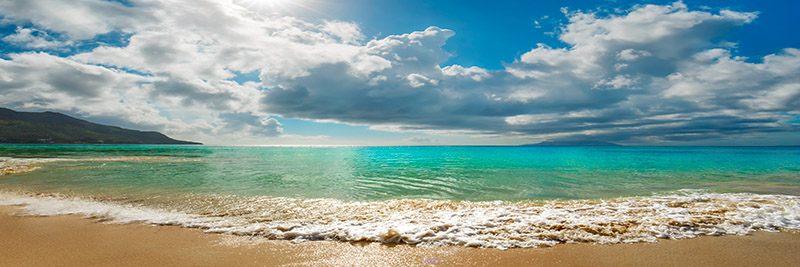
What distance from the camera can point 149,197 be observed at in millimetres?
14719

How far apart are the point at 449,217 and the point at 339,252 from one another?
4.40 metres

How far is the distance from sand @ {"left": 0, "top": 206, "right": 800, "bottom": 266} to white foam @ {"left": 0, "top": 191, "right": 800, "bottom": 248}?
46 cm

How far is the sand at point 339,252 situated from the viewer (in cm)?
653

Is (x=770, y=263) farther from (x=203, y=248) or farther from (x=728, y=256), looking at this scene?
(x=203, y=248)

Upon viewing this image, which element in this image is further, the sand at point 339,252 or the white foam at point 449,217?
the white foam at point 449,217

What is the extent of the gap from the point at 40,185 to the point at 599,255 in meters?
29.1

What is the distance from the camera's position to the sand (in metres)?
6.53

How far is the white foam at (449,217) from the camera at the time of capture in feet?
26.7

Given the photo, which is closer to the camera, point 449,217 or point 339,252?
point 339,252

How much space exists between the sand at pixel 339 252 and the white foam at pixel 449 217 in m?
0.46

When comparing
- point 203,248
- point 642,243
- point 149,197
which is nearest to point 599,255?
point 642,243

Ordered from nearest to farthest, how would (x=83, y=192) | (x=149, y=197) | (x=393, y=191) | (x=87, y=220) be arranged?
1. (x=87, y=220)
2. (x=149, y=197)
3. (x=83, y=192)
4. (x=393, y=191)

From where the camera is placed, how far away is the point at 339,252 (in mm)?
7172

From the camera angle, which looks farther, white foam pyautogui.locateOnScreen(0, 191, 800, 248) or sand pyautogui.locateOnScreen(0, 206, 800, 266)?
white foam pyautogui.locateOnScreen(0, 191, 800, 248)
